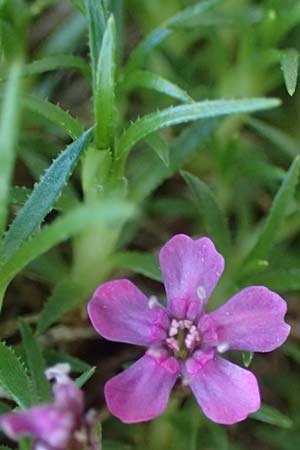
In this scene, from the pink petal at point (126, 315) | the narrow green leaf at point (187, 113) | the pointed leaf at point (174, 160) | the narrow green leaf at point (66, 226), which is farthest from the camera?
the pointed leaf at point (174, 160)

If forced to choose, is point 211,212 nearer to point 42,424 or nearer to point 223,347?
point 223,347

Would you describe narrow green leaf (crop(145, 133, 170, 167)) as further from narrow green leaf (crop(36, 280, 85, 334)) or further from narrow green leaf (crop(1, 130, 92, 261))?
narrow green leaf (crop(36, 280, 85, 334))

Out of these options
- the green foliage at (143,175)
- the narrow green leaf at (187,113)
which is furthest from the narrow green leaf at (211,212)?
the narrow green leaf at (187,113)

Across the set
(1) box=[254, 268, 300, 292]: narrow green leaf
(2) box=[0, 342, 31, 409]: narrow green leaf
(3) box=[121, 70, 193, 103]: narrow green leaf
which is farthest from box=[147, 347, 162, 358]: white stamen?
(3) box=[121, 70, 193, 103]: narrow green leaf

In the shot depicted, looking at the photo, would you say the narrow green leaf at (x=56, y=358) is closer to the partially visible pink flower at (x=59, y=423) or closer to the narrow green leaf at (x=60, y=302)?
the narrow green leaf at (x=60, y=302)

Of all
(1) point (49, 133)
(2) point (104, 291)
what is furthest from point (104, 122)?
(1) point (49, 133)

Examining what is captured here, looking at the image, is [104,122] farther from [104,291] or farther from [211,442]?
[211,442]
